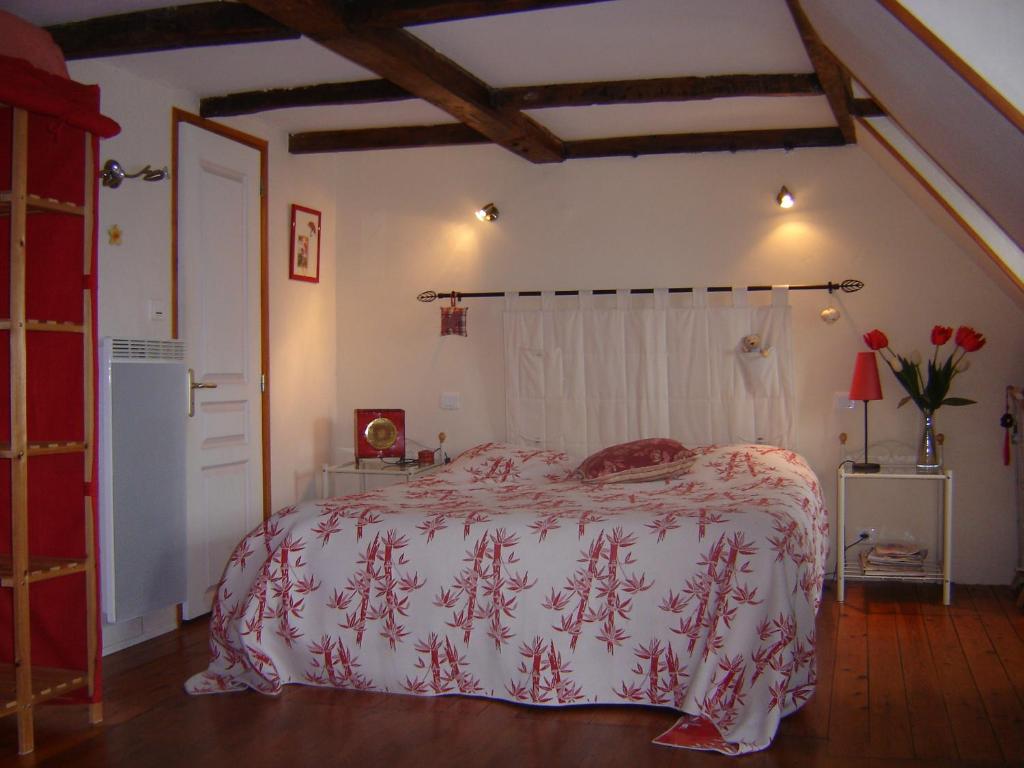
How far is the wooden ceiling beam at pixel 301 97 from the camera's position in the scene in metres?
4.03

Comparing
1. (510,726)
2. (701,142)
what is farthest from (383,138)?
(510,726)

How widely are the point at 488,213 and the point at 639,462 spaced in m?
1.70

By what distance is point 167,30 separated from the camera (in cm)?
Result: 326

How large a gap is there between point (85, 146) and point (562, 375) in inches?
104

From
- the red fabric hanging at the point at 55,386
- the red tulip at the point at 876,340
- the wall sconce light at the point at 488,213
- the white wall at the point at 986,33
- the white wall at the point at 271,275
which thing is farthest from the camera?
the wall sconce light at the point at 488,213

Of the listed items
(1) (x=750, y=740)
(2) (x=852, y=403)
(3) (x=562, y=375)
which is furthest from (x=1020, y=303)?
(1) (x=750, y=740)

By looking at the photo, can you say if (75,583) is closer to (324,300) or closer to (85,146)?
(85,146)

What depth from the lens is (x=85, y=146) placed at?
9.78ft

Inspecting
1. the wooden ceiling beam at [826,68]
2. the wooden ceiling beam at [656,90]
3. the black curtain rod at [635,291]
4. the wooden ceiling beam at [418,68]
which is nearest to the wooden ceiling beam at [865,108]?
the wooden ceiling beam at [826,68]

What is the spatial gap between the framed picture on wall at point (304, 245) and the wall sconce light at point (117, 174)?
1.20m

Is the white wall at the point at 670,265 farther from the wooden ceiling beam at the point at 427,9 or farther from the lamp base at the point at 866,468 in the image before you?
the wooden ceiling beam at the point at 427,9

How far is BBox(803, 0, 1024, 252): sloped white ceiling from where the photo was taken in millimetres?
1817

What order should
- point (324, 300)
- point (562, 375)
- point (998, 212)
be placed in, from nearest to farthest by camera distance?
point (998, 212), point (562, 375), point (324, 300)

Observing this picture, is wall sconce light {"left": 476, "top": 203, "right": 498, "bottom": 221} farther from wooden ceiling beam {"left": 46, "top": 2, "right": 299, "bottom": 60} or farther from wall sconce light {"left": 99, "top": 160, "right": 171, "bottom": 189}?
wooden ceiling beam {"left": 46, "top": 2, "right": 299, "bottom": 60}
